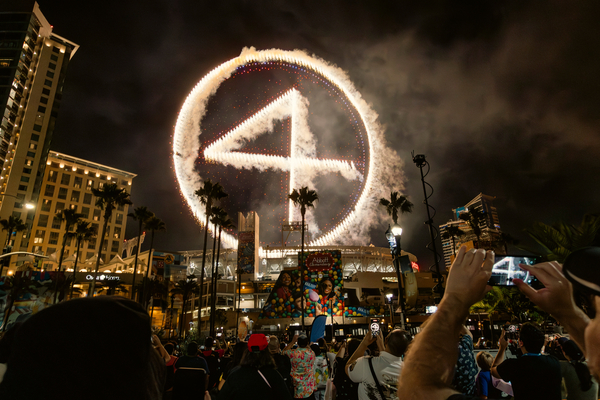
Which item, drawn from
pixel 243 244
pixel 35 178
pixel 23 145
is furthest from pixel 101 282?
pixel 23 145

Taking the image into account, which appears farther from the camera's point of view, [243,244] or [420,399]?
[243,244]

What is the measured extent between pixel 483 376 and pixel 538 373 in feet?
9.73

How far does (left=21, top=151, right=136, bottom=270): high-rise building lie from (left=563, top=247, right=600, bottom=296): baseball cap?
105385mm

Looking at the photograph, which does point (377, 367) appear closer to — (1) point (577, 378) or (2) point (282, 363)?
(1) point (577, 378)

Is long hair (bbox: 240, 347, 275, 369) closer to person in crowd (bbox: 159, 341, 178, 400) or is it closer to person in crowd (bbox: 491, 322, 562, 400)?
person in crowd (bbox: 491, 322, 562, 400)

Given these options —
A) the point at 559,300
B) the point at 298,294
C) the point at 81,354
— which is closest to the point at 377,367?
the point at 559,300

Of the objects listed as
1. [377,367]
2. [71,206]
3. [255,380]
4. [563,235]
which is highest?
[71,206]

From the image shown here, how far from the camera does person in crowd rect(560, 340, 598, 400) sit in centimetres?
493

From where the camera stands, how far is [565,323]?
2104mm

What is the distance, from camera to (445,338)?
5.78 feet

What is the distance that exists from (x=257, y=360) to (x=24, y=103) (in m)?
106

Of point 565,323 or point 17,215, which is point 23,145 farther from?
point 565,323

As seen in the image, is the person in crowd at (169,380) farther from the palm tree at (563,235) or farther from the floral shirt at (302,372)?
the palm tree at (563,235)

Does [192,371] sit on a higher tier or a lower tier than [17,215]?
lower
